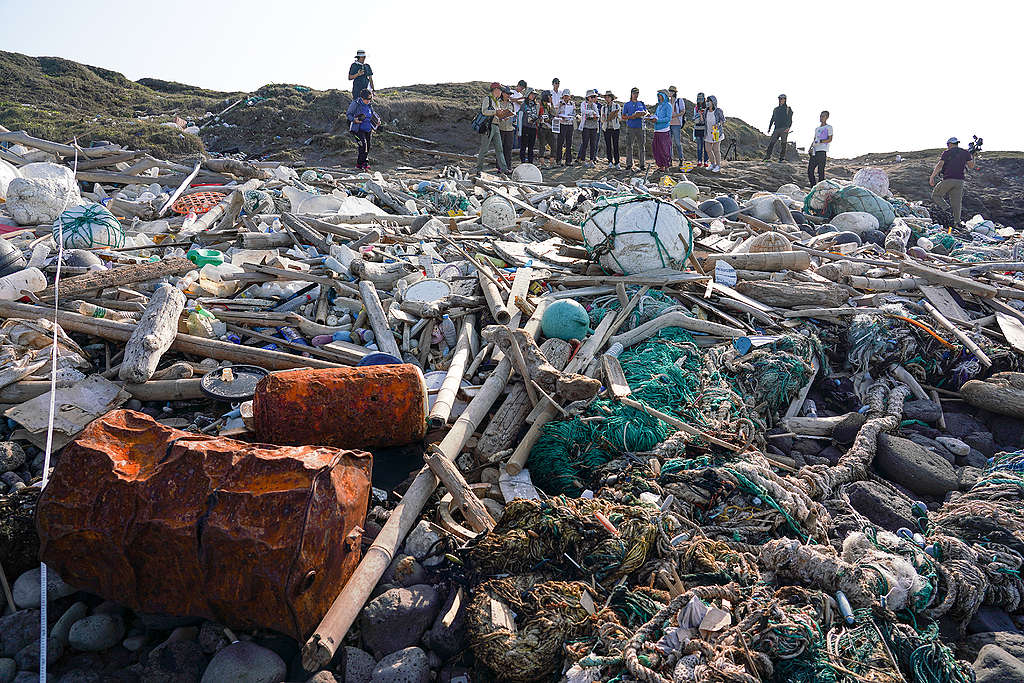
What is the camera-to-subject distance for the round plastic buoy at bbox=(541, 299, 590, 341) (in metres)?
5.24

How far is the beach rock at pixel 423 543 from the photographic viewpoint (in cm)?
331

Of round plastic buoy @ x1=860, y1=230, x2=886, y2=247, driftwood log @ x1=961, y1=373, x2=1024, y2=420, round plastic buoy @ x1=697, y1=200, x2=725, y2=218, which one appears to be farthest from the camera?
round plastic buoy @ x1=697, y1=200, x2=725, y2=218

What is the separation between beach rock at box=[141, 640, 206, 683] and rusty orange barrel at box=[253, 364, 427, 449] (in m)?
1.18

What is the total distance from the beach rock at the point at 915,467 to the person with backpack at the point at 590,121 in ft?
48.8

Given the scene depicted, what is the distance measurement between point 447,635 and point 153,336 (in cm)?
326

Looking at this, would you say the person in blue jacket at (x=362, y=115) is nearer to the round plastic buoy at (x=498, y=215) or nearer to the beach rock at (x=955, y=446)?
A: the round plastic buoy at (x=498, y=215)

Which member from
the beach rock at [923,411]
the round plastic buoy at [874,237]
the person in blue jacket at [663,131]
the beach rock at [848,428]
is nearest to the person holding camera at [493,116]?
the person in blue jacket at [663,131]

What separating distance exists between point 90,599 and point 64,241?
5276mm

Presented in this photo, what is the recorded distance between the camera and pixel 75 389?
4305 millimetres

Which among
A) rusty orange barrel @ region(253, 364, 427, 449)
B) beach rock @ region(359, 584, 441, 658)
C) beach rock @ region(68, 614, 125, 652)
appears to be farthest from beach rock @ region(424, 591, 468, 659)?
beach rock @ region(68, 614, 125, 652)

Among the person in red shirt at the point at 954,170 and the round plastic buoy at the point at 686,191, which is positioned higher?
the person in red shirt at the point at 954,170

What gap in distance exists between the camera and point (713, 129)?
17.6 metres

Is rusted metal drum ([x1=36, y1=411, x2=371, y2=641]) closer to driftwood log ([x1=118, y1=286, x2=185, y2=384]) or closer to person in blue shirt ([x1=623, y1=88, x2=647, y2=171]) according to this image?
driftwood log ([x1=118, y1=286, x2=185, y2=384])

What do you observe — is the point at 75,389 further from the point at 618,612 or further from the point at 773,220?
the point at 773,220
